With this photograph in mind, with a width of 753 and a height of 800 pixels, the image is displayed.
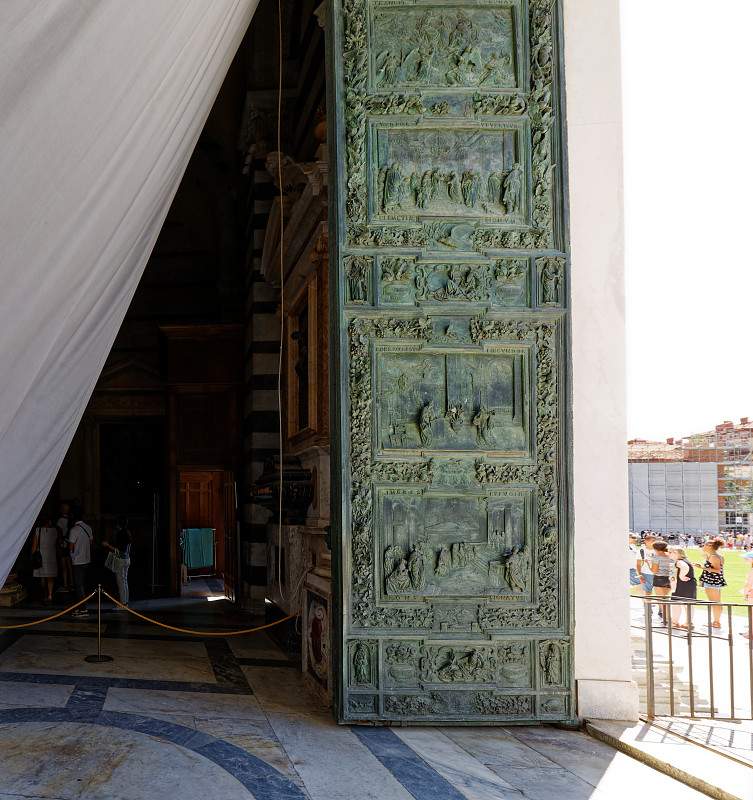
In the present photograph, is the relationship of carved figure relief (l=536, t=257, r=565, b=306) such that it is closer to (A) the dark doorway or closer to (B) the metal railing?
(B) the metal railing

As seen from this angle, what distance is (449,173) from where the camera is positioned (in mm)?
4867

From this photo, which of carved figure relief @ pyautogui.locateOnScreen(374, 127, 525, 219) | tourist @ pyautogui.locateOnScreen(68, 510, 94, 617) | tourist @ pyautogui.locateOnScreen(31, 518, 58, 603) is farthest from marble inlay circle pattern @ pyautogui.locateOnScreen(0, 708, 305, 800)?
tourist @ pyautogui.locateOnScreen(31, 518, 58, 603)

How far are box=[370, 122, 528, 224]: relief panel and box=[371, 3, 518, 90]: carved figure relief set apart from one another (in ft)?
0.99

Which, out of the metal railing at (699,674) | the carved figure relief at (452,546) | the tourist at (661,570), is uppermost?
the carved figure relief at (452,546)

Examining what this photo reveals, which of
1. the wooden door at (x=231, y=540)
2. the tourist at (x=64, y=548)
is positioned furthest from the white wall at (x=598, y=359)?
the tourist at (x=64, y=548)

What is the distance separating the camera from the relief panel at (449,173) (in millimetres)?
4840

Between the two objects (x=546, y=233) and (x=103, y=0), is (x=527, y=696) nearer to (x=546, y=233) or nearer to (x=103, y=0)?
(x=546, y=233)

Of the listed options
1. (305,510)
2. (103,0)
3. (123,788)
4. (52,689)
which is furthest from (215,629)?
(103,0)

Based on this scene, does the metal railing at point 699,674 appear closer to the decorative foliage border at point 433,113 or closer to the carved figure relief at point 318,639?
the carved figure relief at point 318,639

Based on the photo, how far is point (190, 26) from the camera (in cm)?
295

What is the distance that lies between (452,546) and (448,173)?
232 cm

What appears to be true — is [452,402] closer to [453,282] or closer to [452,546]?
[453,282]

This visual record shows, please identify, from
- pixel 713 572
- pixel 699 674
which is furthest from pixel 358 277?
pixel 699 674

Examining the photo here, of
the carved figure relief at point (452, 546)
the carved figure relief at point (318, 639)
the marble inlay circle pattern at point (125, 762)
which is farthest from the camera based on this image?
the carved figure relief at point (318, 639)
